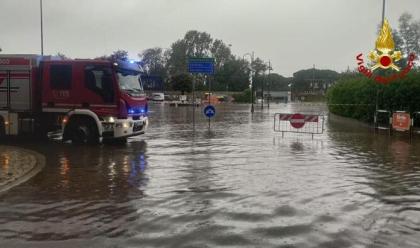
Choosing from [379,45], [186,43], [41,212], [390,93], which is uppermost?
[186,43]

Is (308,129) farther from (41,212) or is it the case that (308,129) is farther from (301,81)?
(301,81)

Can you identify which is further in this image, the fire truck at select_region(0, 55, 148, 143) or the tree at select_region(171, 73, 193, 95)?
the tree at select_region(171, 73, 193, 95)

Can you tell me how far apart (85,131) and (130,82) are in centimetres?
238

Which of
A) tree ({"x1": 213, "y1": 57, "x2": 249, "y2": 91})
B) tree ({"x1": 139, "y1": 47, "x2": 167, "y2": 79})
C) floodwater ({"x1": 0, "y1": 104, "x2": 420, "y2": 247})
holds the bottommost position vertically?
floodwater ({"x1": 0, "y1": 104, "x2": 420, "y2": 247})

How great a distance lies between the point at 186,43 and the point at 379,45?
419 feet

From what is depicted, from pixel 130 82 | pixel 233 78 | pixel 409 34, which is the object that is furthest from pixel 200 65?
pixel 233 78

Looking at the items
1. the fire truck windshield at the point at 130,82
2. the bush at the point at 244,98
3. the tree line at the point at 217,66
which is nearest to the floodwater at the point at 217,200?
the fire truck windshield at the point at 130,82

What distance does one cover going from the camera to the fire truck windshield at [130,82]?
17344mm

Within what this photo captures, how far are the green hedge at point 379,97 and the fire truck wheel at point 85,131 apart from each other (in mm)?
15203

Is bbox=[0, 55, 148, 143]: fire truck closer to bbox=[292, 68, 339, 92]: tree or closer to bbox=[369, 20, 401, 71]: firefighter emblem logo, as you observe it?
bbox=[369, 20, 401, 71]: firefighter emblem logo

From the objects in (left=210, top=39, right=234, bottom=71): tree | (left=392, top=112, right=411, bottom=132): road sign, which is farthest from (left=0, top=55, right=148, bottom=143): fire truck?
(left=210, top=39, right=234, bottom=71): tree

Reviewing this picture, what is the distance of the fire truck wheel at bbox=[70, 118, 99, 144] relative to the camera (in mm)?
17672

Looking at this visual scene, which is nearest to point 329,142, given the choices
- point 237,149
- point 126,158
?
point 237,149

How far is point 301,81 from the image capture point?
521 ft
